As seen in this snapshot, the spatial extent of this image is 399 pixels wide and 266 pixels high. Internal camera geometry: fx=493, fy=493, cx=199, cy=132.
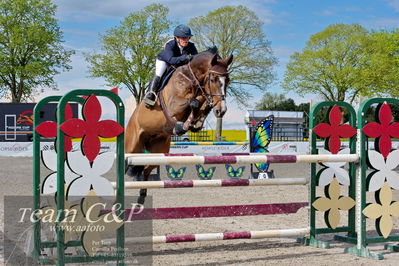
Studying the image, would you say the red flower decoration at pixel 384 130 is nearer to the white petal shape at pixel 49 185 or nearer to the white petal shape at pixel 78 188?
the white petal shape at pixel 78 188

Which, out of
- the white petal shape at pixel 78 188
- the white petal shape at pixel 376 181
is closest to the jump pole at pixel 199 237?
the white petal shape at pixel 78 188

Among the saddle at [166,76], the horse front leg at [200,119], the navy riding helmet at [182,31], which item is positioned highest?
the navy riding helmet at [182,31]

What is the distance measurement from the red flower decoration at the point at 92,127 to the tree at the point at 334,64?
32146 mm

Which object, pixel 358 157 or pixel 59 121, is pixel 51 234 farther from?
pixel 358 157

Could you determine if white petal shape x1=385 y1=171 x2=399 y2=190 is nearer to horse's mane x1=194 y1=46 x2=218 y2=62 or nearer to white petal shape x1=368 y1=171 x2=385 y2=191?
white petal shape x1=368 y1=171 x2=385 y2=191

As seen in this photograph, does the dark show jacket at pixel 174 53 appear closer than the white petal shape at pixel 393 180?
No

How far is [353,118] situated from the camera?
181 inches

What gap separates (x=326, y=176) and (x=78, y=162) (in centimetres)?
228

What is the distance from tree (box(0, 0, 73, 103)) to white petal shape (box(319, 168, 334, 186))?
89.8ft

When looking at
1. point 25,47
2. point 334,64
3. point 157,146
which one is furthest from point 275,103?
point 157,146

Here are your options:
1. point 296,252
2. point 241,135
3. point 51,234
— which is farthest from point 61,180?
point 241,135

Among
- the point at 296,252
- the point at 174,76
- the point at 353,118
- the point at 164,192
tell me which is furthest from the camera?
the point at 164,192

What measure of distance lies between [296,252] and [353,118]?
1.35 meters

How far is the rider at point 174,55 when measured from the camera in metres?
5.51
